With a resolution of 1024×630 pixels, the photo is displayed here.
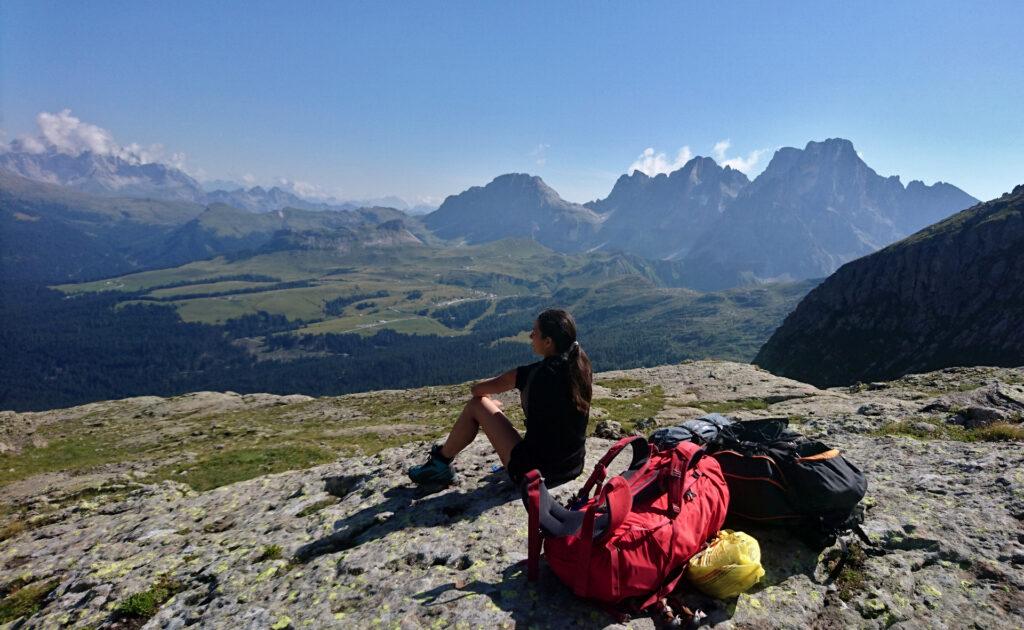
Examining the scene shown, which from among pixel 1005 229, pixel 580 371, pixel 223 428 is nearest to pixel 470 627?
pixel 580 371

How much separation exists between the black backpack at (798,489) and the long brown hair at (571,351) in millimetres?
3089

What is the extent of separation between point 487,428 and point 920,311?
159919 millimetres

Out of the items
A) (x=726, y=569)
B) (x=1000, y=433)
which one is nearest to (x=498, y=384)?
(x=726, y=569)

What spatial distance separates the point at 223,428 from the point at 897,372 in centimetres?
13895

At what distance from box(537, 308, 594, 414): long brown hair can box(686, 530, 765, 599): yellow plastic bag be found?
11.0 ft

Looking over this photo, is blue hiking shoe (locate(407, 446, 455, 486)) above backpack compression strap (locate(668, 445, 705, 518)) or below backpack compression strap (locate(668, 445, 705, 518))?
below

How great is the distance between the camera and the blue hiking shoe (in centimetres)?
1198

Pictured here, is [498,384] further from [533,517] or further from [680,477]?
[680,477]

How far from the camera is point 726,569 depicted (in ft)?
23.8

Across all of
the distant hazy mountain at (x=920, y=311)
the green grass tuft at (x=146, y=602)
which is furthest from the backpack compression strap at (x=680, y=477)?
the distant hazy mountain at (x=920, y=311)

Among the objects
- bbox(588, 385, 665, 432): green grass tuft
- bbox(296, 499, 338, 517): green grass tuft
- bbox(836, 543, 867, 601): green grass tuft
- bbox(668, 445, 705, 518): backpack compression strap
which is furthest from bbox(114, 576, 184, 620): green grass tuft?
bbox(588, 385, 665, 432): green grass tuft

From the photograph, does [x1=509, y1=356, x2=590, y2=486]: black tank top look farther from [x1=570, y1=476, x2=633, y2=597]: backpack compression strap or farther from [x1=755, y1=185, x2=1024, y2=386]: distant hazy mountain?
[x1=755, y1=185, x2=1024, y2=386]: distant hazy mountain

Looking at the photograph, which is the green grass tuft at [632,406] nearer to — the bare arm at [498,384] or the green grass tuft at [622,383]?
the green grass tuft at [622,383]

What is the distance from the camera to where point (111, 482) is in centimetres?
2277
